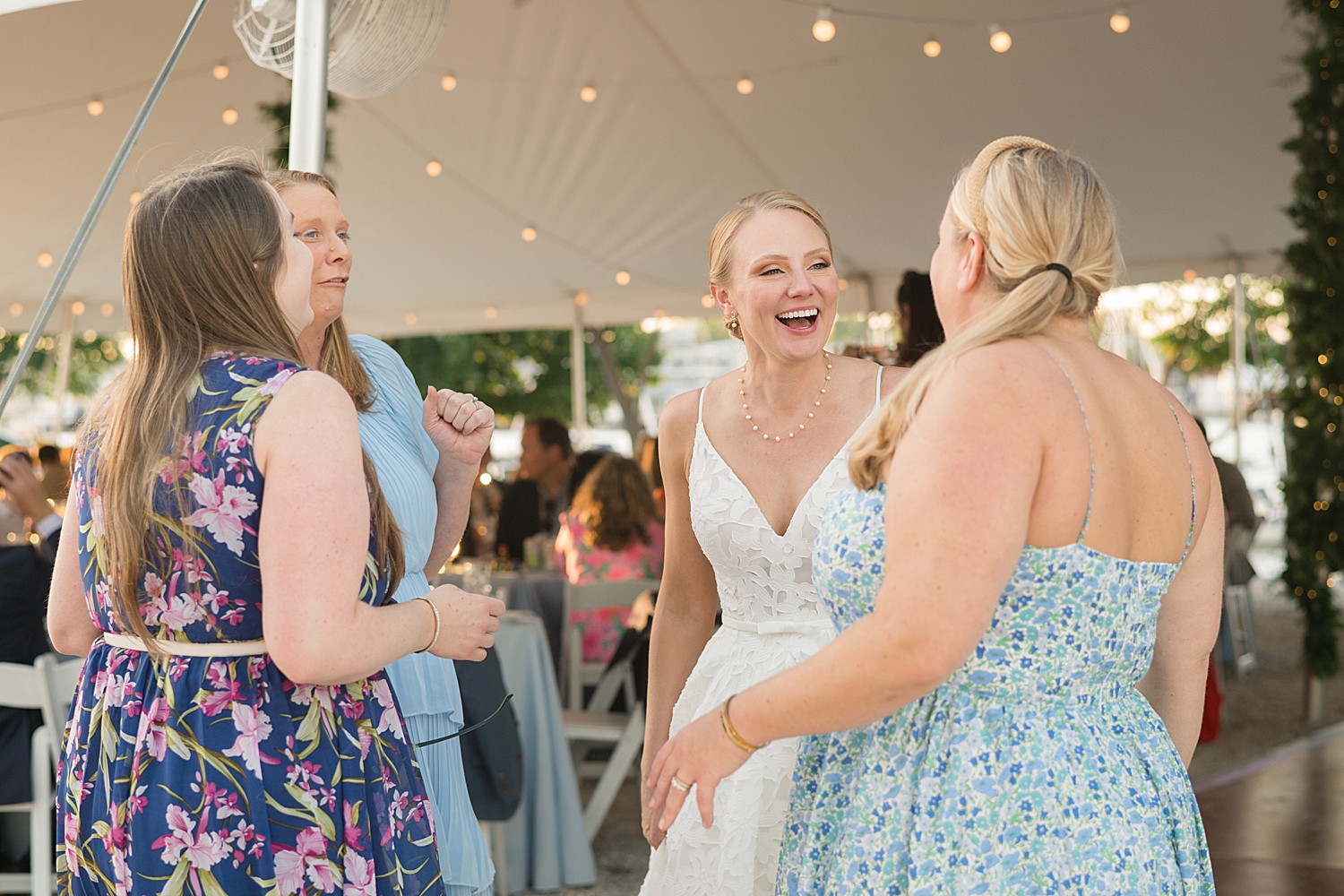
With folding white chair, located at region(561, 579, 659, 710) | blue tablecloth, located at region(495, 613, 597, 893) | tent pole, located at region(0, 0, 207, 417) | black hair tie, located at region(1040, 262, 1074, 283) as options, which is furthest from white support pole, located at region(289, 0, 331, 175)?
folding white chair, located at region(561, 579, 659, 710)

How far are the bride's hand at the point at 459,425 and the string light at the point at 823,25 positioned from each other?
5.05 meters

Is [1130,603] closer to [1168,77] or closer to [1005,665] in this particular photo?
[1005,665]

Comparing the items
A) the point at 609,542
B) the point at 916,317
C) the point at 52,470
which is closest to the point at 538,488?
the point at 609,542

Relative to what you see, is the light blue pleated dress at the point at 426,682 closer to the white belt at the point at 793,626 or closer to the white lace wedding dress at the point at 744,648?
the white lace wedding dress at the point at 744,648

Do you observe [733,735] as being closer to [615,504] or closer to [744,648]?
[744,648]

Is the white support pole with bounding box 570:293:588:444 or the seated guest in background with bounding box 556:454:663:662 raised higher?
the white support pole with bounding box 570:293:588:444

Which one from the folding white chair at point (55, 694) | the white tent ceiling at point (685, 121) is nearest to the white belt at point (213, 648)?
the folding white chair at point (55, 694)

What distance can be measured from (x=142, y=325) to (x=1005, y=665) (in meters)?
1.09

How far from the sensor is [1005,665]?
1308 millimetres

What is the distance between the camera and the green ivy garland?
19.1 ft

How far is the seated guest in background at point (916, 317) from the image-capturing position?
405cm

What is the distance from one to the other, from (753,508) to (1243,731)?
205 inches

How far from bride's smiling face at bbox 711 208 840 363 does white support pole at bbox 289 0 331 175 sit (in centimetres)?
93

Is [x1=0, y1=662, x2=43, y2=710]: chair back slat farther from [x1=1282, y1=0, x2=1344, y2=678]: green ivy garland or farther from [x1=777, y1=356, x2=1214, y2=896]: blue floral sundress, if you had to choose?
[x1=1282, y1=0, x2=1344, y2=678]: green ivy garland
